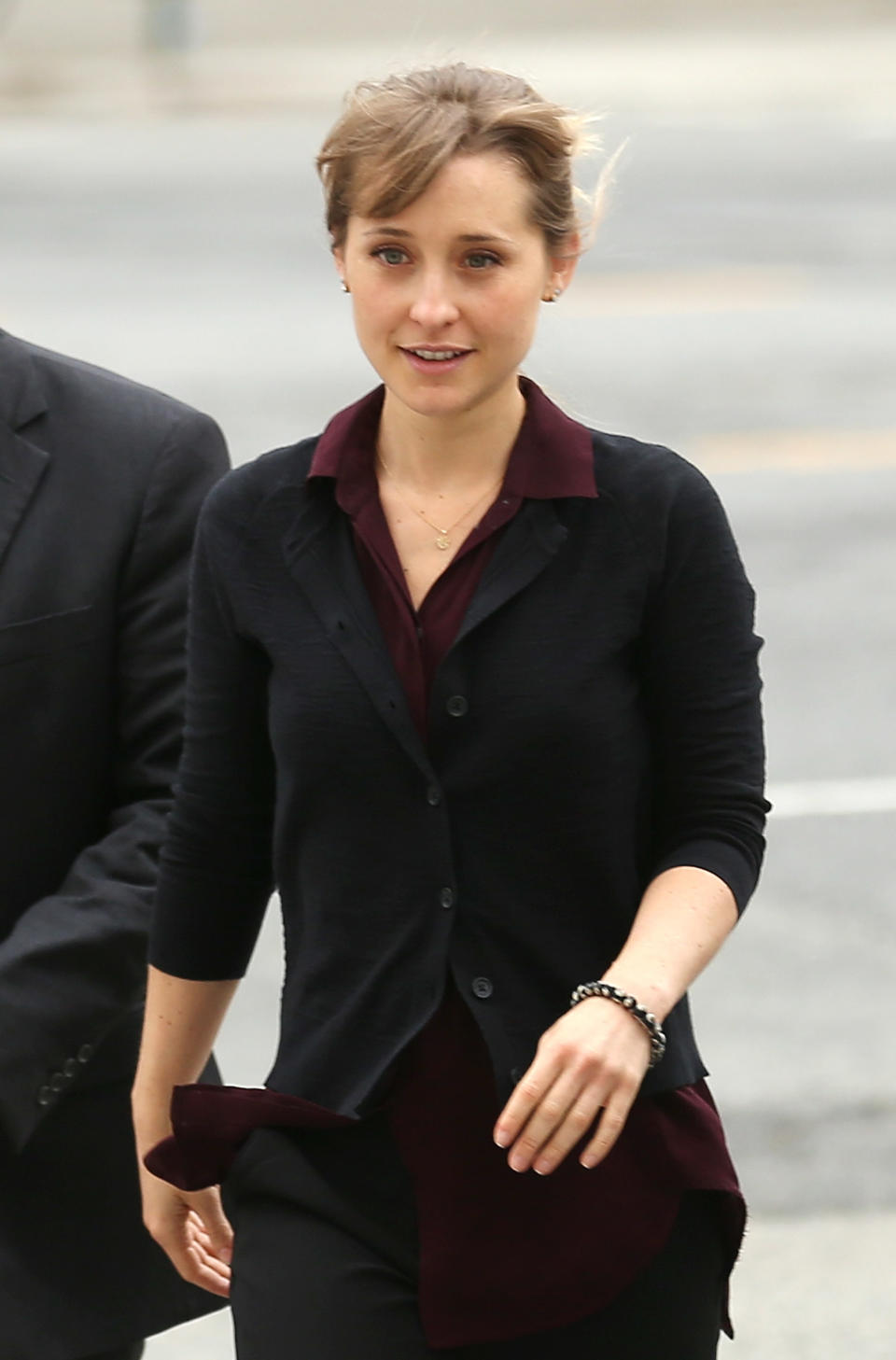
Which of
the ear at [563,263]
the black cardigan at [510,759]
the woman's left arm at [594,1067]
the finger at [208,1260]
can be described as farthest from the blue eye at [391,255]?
the finger at [208,1260]

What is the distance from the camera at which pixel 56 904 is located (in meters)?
3.14

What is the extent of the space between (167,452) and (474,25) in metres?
26.1

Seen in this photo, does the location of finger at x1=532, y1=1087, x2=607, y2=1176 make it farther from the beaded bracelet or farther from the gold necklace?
the gold necklace

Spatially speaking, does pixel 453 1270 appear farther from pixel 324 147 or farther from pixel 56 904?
pixel 324 147

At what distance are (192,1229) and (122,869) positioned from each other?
474 millimetres

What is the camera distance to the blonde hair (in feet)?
8.35

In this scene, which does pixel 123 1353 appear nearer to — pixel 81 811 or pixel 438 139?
pixel 81 811

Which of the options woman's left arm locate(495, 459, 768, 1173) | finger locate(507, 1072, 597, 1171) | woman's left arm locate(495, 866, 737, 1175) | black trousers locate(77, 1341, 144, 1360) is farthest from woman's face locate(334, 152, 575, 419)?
black trousers locate(77, 1341, 144, 1360)

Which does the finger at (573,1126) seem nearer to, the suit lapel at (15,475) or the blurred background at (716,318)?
the blurred background at (716,318)

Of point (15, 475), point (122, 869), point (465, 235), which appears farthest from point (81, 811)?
point (465, 235)

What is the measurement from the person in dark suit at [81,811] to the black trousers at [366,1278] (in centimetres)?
53

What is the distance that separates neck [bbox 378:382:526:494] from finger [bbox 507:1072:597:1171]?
2.21ft

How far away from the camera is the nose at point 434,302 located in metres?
2.54

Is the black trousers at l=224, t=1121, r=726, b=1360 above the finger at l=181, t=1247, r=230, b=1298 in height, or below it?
above
